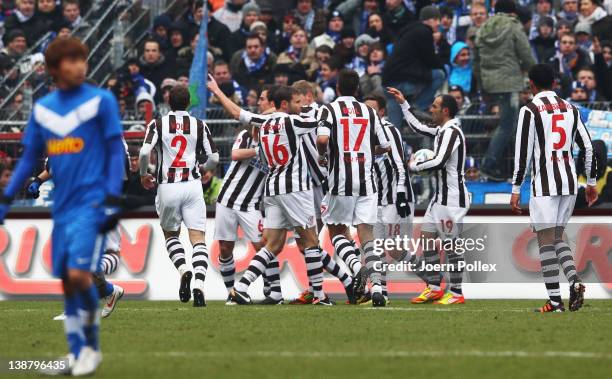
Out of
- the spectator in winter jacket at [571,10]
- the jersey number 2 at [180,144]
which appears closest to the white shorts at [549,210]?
the jersey number 2 at [180,144]

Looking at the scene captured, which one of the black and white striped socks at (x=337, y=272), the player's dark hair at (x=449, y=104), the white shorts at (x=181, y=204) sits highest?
the player's dark hair at (x=449, y=104)

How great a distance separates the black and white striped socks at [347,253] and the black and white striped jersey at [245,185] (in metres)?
1.28

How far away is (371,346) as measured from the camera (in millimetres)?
9625

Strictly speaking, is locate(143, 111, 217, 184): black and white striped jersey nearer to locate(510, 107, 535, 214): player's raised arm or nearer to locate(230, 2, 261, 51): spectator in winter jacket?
locate(510, 107, 535, 214): player's raised arm

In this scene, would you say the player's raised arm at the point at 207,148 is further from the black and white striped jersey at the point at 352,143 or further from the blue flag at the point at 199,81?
the blue flag at the point at 199,81

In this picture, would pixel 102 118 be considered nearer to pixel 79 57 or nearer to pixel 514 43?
pixel 79 57

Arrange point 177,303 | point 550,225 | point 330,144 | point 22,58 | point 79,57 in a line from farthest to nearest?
point 22,58, point 177,303, point 330,144, point 550,225, point 79,57

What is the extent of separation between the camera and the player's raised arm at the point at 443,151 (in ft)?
49.5

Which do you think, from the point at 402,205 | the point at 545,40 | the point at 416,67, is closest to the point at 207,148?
the point at 402,205

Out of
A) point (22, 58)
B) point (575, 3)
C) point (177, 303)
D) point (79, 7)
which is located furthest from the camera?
point (79, 7)

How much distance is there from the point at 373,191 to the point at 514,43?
5380mm

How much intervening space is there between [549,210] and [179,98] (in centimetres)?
419

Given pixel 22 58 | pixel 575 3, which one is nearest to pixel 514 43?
pixel 575 3

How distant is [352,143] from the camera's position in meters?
14.7
